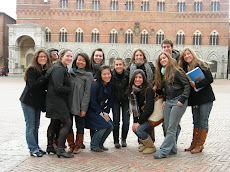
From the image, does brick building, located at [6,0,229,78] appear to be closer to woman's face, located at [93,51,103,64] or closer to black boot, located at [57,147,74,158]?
woman's face, located at [93,51,103,64]

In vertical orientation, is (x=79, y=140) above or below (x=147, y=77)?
below

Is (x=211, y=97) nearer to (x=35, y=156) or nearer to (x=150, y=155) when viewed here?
(x=150, y=155)

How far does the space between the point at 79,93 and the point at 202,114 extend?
106 inches

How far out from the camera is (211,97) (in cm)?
546

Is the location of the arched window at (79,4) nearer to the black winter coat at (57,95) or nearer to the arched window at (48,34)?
the arched window at (48,34)

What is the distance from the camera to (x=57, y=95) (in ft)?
16.9

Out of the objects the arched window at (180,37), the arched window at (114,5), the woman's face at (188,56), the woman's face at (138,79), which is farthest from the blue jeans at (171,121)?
the arched window at (114,5)

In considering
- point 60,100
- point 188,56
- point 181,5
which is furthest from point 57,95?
point 181,5

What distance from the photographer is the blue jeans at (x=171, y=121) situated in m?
5.19

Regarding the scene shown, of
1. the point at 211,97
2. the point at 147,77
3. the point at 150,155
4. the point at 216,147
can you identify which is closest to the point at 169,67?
the point at 147,77

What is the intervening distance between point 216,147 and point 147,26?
109ft

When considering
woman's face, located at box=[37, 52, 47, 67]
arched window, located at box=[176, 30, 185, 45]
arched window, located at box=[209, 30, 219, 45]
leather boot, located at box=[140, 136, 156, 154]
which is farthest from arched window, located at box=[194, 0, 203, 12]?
woman's face, located at box=[37, 52, 47, 67]

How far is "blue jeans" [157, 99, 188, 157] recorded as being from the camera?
17.0 ft

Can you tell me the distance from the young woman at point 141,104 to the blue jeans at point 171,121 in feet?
1.18
